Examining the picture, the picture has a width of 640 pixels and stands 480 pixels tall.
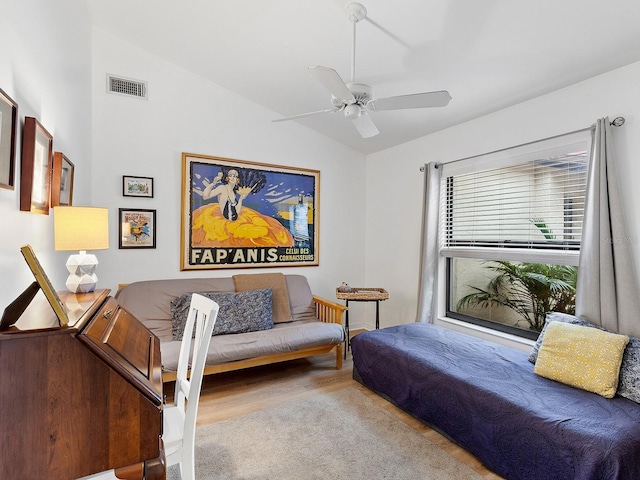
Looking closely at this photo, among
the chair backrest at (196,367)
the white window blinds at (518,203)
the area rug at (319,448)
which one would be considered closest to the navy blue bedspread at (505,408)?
the area rug at (319,448)

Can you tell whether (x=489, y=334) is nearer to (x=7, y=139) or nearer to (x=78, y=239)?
(x=78, y=239)

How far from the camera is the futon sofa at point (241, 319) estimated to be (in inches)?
110

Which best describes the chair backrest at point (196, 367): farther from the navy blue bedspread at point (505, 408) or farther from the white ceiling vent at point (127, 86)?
the white ceiling vent at point (127, 86)

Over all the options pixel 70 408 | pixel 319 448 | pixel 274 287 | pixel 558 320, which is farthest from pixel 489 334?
pixel 70 408

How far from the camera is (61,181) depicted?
6.78 feet

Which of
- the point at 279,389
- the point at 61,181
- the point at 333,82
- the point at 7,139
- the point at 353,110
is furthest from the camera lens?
the point at 279,389

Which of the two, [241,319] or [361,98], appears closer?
[361,98]

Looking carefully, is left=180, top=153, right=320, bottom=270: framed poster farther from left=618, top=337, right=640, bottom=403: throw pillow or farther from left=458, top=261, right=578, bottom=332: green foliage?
left=618, top=337, right=640, bottom=403: throw pillow

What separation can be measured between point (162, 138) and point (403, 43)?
2393mm

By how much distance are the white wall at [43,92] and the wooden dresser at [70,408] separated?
1.78 ft

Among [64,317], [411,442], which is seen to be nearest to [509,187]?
[411,442]

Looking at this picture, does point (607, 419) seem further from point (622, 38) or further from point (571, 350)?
point (622, 38)

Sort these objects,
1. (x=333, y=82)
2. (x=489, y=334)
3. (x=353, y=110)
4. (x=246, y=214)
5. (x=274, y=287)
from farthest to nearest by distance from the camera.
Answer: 1. (x=246, y=214)
2. (x=274, y=287)
3. (x=489, y=334)
4. (x=353, y=110)
5. (x=333, y=82)

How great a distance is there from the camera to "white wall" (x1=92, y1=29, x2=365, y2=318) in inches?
124
